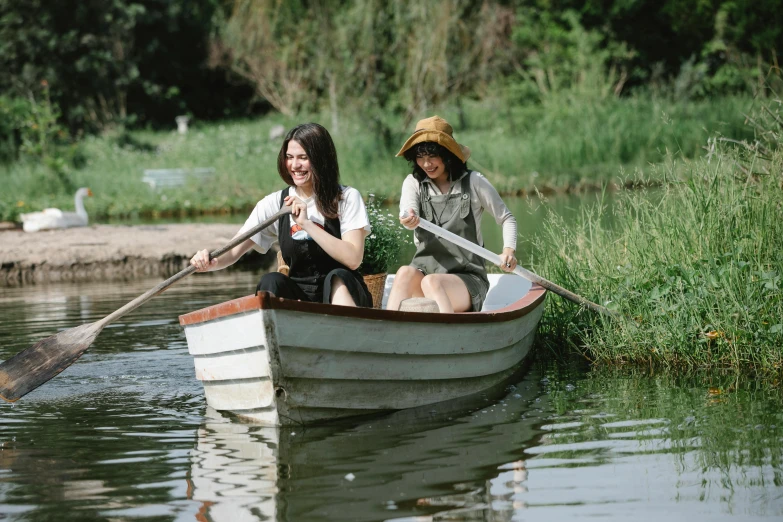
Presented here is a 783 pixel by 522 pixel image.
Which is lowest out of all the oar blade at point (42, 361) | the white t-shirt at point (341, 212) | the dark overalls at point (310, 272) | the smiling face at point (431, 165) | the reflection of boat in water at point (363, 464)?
the reflection of boat in water at point (363, 464)

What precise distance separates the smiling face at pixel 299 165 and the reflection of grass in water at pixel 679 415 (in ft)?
5.61

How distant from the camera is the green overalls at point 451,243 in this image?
665cm

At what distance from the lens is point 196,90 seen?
119ft

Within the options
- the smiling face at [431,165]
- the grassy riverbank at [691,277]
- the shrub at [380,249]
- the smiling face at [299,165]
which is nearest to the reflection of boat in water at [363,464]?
the grassy riverbank at [691,277]

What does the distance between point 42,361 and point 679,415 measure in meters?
3.35

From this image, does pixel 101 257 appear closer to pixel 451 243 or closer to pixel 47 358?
pixel 47 358

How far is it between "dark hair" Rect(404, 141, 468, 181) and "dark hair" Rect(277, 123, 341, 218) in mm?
829

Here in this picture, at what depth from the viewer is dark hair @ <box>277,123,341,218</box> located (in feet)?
18.7

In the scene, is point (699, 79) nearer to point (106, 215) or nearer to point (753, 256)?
point (106, 215)

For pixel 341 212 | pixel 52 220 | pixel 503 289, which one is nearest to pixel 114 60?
pixel 52 220

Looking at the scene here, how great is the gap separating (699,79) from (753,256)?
70.9ft

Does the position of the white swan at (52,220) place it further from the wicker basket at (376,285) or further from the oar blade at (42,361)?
the oar blade at (42,361)

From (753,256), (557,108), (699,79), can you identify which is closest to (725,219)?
(753,256)

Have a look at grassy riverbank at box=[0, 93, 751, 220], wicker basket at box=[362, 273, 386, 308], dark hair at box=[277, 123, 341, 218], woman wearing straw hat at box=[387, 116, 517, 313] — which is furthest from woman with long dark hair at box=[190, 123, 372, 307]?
grassy riverbank at box=[0, 93, 751, 220]
